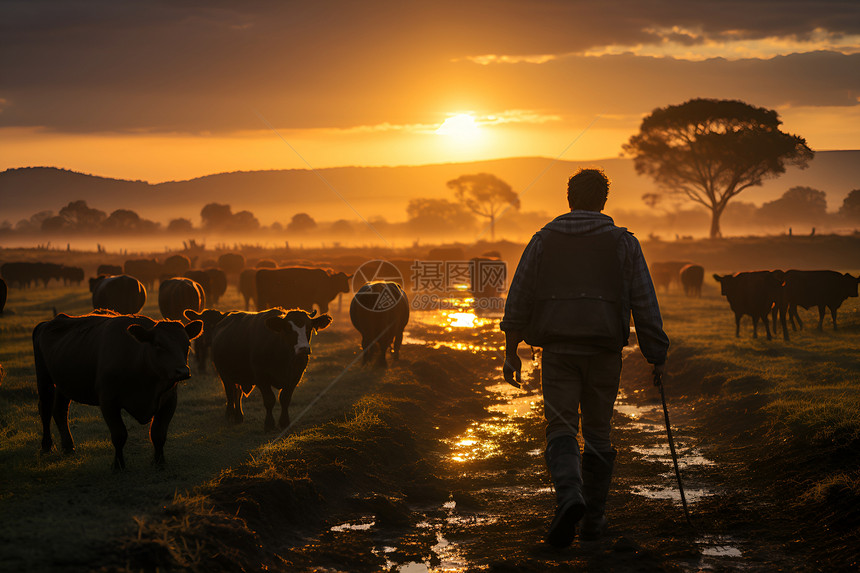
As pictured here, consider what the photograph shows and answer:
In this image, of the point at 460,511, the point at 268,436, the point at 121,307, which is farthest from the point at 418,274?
the point at 460,511

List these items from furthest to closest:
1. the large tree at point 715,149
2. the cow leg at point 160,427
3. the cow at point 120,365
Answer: the large tree at point 715,149 → the cow leg at point 160,427 → the cow at point 120,365

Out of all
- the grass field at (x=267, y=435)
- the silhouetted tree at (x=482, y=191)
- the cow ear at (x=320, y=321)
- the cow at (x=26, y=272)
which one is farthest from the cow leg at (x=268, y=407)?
the silhouetted tree at (x=482, y=191)

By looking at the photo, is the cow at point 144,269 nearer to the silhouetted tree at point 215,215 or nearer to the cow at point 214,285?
the cow at point 214,285

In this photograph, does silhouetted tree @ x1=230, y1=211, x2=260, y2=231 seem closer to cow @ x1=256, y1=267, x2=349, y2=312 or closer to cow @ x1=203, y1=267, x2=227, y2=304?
cow @ x1=203, y1=267, x2=227, y2=304

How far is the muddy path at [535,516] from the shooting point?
6.00 metres

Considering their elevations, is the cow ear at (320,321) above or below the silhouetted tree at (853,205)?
below

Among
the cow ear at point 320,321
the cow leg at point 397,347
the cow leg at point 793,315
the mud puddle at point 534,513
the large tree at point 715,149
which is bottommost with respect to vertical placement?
the mud puddle at point 534,513

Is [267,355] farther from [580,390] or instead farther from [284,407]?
[580,390]

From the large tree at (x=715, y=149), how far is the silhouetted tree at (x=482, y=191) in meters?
38.0

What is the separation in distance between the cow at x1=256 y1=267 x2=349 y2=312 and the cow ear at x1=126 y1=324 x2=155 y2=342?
63.7 feet

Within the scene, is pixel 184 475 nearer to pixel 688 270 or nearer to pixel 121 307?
pixel 121 307

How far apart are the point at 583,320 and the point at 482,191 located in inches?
3908

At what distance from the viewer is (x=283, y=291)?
27453 millimetres

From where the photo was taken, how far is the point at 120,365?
8.04 metres
